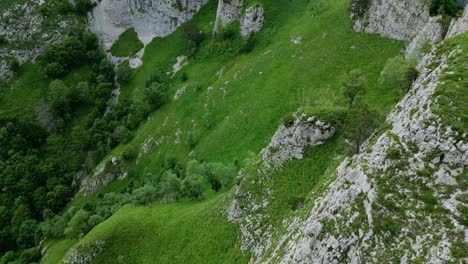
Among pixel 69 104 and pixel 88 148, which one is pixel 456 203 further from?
pixel 69 104

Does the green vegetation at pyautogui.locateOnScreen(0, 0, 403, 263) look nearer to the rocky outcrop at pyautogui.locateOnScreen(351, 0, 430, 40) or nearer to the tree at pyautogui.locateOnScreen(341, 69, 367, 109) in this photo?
the tree at pyautogui.locateOnScreen(341, 69, 367, 109)

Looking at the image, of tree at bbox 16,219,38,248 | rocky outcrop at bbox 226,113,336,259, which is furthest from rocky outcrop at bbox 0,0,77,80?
rocky outcrop at bbox 226,113,336,259

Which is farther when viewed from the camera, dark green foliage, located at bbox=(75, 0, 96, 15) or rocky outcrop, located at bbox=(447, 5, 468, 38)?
dark green foliage, located at bbox=(75, 0, 96, 15)

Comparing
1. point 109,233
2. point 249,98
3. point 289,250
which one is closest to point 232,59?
point 249,98

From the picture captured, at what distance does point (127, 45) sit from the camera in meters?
135

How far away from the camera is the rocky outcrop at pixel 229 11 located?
108 meters

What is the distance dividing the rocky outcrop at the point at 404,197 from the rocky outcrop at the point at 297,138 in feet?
47.6

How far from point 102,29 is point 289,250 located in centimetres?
13318

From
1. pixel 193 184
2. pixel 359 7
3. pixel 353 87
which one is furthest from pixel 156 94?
pixel 353 87

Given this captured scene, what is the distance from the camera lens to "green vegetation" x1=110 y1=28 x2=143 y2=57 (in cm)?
13288

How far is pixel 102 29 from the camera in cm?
14050

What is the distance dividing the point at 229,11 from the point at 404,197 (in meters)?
95.7

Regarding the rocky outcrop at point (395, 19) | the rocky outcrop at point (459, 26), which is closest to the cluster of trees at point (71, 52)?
the rocky outcrop at point (395, 19)

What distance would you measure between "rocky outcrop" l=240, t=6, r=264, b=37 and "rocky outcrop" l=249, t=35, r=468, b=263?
253ft
